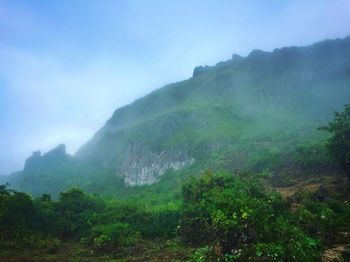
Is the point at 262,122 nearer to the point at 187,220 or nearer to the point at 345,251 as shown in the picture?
the point at 187,220

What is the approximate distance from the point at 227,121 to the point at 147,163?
18620mm

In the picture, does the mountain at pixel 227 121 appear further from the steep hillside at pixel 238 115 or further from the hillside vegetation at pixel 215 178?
the hillside vegetation at pixel 215 178

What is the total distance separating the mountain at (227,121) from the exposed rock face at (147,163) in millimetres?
221

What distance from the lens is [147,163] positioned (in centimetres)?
7338

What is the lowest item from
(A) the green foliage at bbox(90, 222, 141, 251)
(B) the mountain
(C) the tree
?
(A) the green foliage at bbox(90, 222, 141, 251)

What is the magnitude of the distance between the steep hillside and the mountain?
0.17 metres

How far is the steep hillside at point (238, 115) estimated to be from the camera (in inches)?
2362

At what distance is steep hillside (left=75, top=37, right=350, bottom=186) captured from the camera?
60000 millimetres

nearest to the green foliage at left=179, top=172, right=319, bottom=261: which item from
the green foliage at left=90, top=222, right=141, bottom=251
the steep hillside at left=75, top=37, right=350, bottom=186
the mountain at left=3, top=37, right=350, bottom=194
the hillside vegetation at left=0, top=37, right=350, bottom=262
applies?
the hillside vegetation at left=0, top=37, right=350, bottom=262

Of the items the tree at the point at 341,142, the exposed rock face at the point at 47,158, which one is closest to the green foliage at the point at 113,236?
the tree at the point at 341,142

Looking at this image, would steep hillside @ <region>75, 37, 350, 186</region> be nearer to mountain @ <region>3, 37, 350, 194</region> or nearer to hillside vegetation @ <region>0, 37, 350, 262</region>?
mountain @ <region>3, 37, 350, 194</region>

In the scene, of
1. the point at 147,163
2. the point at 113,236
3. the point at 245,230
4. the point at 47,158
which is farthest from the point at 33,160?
the point at 245,230

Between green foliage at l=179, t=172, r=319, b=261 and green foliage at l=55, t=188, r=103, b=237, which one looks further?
green foliage at l=55, t=188, r=103, b=237

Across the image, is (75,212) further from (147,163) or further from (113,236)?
Result: (147,163)
